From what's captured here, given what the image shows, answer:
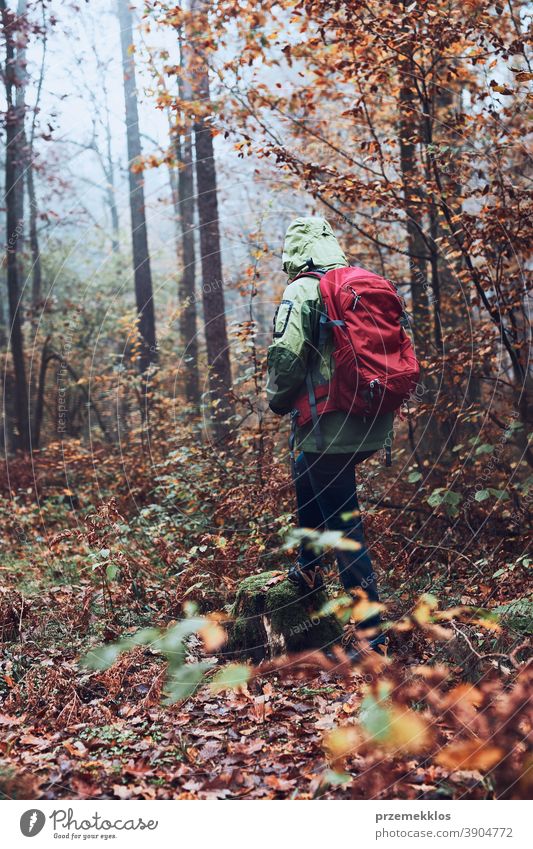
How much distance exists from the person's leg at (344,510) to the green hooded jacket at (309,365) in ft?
0.31

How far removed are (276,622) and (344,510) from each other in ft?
3.01

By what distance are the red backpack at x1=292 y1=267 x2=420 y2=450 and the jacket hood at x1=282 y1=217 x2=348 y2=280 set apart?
0.18 metres

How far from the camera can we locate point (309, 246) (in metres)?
4.64

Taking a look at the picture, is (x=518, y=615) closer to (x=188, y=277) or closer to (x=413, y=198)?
(x=413, y=198)

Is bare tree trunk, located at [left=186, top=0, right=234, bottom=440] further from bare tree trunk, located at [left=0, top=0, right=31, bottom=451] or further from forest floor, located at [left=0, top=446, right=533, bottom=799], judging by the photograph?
forest floor, located at [left=0, top=446, right=533, bottom=799]

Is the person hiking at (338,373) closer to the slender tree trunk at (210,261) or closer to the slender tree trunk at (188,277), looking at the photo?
the slender tree trunk at (210,261)

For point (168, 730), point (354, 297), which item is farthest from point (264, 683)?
point (354, 297)

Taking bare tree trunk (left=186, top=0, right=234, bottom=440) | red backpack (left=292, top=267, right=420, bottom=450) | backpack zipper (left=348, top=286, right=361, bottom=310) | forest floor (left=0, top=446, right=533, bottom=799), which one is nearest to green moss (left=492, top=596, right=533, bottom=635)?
forest floor (left=0, top=446, right=533, bottom=799)

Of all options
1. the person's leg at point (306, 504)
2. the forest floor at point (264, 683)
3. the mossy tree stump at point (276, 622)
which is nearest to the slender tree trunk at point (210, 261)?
the forest floor at point (264, 683)

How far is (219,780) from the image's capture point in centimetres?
334

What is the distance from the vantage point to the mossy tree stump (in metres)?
4.77

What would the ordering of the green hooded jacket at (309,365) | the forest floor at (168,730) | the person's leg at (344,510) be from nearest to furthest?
the forest floor at (168,730), the green hooded jacket at (309,365), the person's leg at (344,510)

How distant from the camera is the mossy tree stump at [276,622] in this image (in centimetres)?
477

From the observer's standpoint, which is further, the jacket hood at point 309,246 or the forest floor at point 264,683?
the jacket hood at point 309,246
